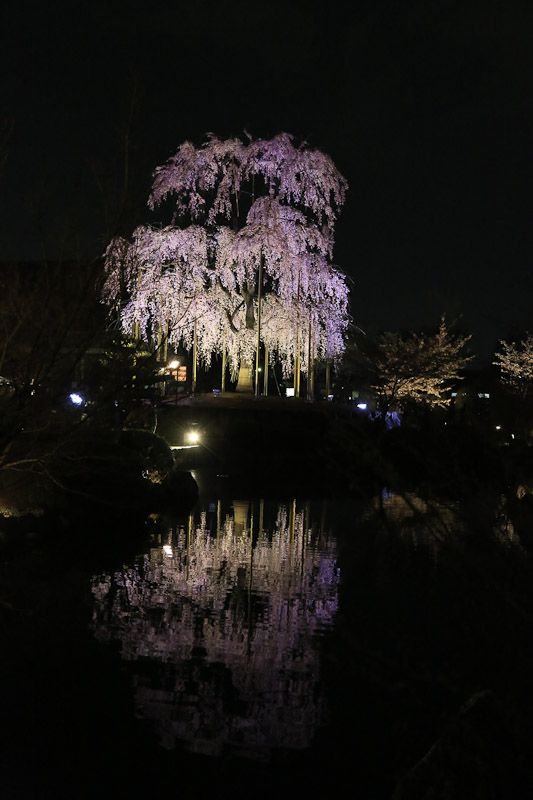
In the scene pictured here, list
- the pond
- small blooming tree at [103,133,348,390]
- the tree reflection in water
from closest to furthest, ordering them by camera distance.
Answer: the pond, the tree reflection in water, small blooming tree at [103,133,348,390]

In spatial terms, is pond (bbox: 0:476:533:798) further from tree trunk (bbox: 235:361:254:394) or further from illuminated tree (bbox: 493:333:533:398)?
illuminated tree (bbox: 493:333:533:398)

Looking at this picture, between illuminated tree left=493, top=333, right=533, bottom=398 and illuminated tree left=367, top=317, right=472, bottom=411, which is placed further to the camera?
illuminated tree left=367, top=317, right=472, bottom=411

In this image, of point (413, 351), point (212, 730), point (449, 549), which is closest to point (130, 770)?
point (212, 730)

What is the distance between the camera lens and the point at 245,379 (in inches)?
1406

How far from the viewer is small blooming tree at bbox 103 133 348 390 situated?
108 ft

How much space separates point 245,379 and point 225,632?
27128mm

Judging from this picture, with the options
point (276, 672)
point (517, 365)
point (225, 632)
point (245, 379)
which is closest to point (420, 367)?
point (517, 365)

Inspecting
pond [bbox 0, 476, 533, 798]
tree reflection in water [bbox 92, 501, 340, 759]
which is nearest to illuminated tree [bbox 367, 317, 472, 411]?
tree reflection in water [bbox 92, 501, 340, 759]

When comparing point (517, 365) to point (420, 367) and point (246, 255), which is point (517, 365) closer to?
point (420, 367)

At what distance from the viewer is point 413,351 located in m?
41.2

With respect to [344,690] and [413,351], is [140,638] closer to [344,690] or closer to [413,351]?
[344,690]

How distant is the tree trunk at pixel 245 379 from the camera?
3547cm

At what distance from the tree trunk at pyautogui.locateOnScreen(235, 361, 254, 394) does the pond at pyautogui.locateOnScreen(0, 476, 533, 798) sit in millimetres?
23076

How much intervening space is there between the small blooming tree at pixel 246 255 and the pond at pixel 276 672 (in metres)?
21.8
